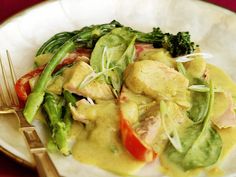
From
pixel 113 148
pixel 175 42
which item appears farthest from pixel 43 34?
pixel 113 148

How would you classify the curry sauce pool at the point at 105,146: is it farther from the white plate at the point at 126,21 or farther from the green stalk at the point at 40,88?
the white plate at the point at 126,21

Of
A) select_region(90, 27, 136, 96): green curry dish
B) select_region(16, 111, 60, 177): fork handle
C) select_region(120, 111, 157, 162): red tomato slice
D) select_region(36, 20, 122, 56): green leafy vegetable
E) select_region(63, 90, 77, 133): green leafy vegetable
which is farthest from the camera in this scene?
A: select_region(36, 20, 122, 56): green leafy vegetable

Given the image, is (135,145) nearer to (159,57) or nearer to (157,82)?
(157,82)

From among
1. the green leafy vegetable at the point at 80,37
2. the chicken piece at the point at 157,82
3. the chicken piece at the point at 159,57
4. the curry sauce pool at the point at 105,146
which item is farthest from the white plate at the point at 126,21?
the curry sauce pool at the point at 105,146

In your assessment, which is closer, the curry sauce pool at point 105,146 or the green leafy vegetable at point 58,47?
the curry sauce pool at point 105,146

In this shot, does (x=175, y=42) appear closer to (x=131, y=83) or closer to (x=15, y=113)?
(x=131, y=83)

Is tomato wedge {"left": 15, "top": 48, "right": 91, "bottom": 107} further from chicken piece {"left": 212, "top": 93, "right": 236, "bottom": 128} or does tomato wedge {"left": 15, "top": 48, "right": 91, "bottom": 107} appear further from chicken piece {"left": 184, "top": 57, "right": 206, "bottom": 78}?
chicken piece {"left": 212, "top": 93, "right": 236, "bottom": 128}

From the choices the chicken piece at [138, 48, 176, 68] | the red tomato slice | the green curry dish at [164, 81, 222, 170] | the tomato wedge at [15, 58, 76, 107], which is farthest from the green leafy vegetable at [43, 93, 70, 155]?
the chicken piece at [138, 48, 176, 68]
